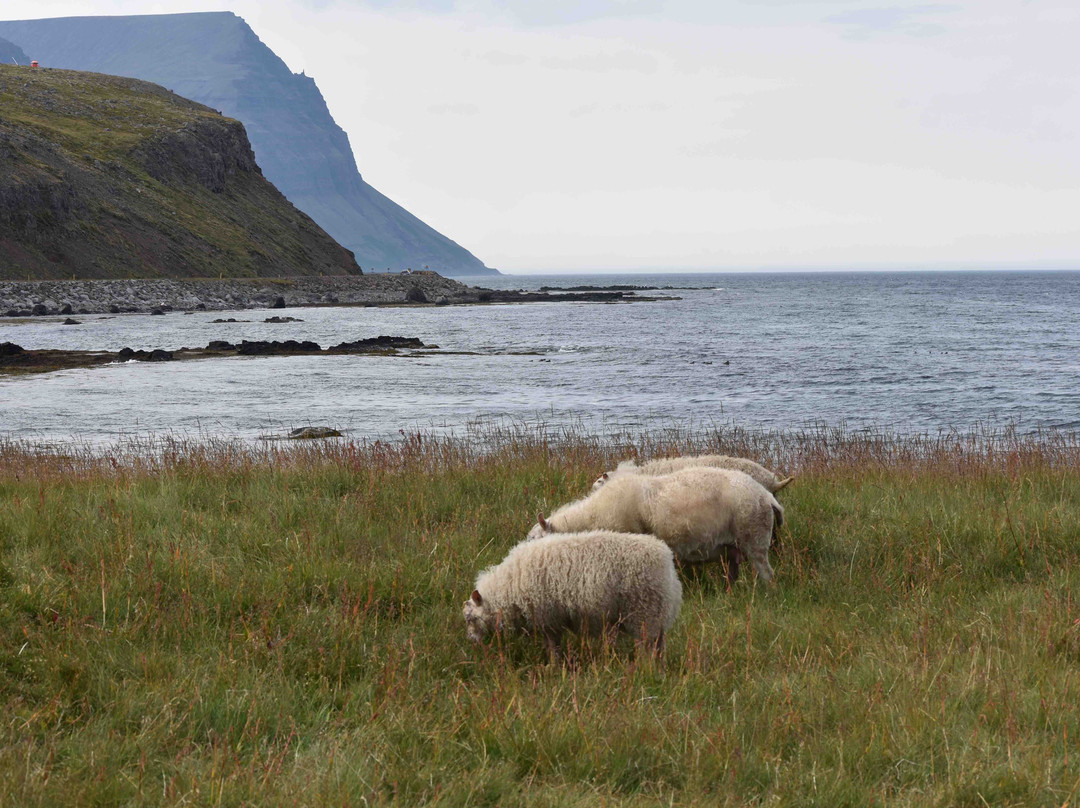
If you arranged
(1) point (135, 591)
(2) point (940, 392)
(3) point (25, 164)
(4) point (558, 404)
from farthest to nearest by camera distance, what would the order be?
(3) point (25, 164), (2) point (940, 392), (4) point (558, 404), (1) point (135, 591)

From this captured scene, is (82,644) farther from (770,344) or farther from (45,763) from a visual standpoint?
(770,344)

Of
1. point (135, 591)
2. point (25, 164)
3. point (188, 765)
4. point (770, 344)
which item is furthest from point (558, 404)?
point (25, 164)

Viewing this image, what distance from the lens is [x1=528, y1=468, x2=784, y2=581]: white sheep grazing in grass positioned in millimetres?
7012

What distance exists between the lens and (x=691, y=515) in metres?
6.98

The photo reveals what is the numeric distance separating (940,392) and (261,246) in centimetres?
10795

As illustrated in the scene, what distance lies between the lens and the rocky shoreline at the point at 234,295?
77.4m

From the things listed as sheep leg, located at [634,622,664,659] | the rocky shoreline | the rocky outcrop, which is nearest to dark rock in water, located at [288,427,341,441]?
sheep leg, located at [634,622,664,659]

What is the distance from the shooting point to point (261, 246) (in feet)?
414

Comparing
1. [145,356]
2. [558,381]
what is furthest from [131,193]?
[558,381]

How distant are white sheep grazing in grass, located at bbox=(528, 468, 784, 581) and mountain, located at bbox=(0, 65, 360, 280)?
95.1 meters

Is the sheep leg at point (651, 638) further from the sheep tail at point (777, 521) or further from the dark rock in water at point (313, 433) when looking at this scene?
the dark rock in water at point (313, 433)

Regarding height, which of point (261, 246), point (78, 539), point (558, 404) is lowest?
point (558, 404)

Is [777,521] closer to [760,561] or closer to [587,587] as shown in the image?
[760,561]

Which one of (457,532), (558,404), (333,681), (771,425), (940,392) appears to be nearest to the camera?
(333,681)
